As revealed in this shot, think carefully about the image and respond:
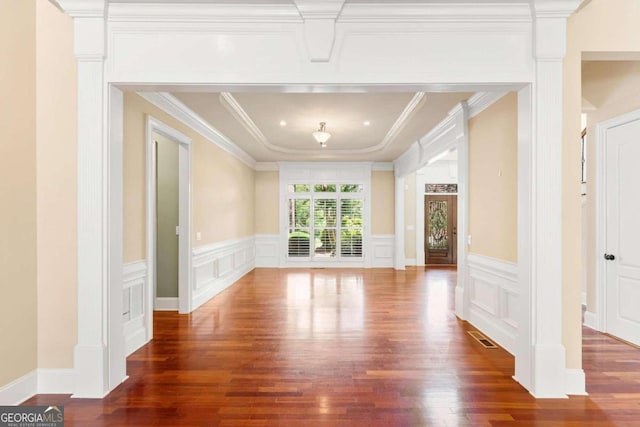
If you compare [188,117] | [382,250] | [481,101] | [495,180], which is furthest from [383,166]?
[188,117]

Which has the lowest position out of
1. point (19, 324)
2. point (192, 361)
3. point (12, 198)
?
point (192, 361)

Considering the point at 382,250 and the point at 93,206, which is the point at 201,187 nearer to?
the point at 93,206

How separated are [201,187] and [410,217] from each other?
251 inches

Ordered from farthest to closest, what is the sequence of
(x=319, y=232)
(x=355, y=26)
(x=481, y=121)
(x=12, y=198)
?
(x=319, y=232) → (x=481, y=121) → (x=355, y=26) → (x=12, y=198)

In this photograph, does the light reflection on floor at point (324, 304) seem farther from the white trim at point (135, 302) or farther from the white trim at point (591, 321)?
the white trim at point (591, 321)

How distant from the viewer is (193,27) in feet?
8.64

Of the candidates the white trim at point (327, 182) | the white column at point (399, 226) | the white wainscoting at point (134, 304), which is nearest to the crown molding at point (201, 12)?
the white wainscoting at point (134, 304)

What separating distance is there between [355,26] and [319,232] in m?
7.13

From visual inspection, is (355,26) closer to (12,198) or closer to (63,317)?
(12,198)

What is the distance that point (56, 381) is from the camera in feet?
8.64

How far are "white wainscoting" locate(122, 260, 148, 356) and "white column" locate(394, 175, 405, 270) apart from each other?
6.65 meters

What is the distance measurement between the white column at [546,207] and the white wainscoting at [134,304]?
12.2 ft

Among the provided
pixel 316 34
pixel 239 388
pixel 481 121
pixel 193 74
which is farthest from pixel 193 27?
pixel 481 121

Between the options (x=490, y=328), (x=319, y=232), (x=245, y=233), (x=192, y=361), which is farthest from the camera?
(x=319, y=232)
